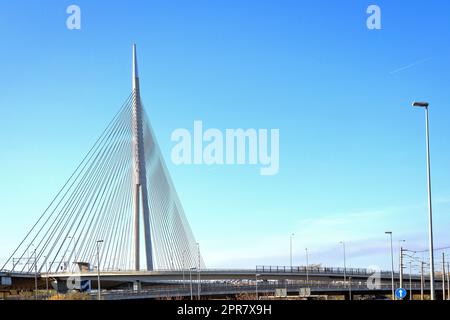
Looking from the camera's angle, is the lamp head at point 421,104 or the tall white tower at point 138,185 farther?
the tall white tower at point 138,185

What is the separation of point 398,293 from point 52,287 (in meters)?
84.4

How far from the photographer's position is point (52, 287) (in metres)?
108

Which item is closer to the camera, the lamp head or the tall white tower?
the lamp head

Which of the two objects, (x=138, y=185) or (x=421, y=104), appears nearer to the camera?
(x=421, y=104)
